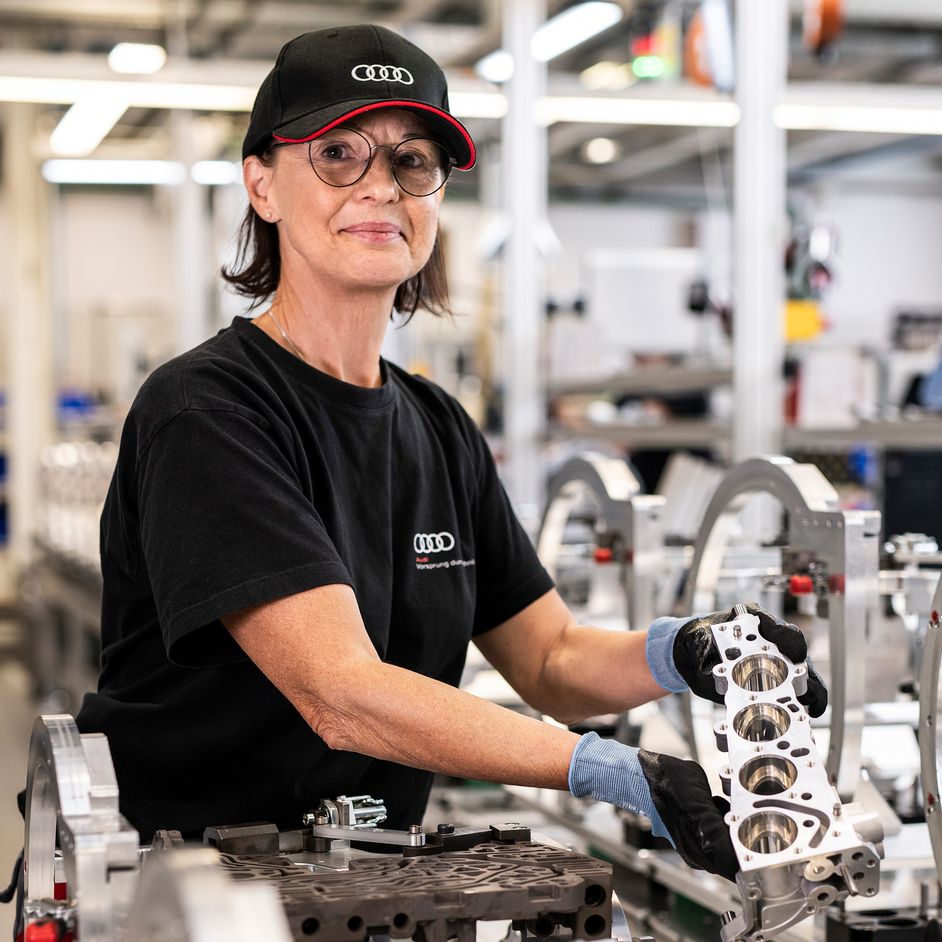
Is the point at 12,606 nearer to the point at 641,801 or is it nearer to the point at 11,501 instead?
the point at 11,501

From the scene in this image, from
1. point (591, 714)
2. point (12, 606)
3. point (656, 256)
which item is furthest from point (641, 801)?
point (12, 606)

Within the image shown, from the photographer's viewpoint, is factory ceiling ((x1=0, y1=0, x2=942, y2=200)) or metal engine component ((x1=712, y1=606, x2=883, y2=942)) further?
factory ceiling ((x1=0, y1=0, x2=942, y2=200))

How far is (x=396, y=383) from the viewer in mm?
1892

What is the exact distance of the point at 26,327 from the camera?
31.6 ft

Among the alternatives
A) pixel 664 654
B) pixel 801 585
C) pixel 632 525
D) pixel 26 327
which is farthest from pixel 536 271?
pixel 26 327

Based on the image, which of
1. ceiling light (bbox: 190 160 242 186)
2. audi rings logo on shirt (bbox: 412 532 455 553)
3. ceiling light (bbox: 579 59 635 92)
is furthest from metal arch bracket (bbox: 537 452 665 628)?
ceiling light (bbox: 579 59 635 92)

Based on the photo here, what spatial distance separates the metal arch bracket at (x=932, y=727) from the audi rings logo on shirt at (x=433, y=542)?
588 mm

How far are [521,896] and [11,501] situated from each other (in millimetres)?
9280

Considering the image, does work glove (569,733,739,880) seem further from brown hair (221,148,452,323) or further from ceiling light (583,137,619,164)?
ceiling light (583,137,619,164)

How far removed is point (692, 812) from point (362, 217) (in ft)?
2.60

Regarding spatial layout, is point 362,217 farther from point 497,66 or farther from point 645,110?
point 497,66

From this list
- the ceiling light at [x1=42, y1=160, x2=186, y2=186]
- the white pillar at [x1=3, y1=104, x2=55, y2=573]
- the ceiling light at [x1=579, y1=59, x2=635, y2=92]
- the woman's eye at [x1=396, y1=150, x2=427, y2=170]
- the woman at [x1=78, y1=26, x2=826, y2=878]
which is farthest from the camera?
the ceiling light at [x1=579, y1=59, x2=635, y2=92]

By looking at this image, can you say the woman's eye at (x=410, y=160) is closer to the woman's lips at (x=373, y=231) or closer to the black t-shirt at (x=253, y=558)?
the woman's lips at (x=373, y=231)

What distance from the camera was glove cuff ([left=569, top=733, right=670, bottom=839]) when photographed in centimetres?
127
